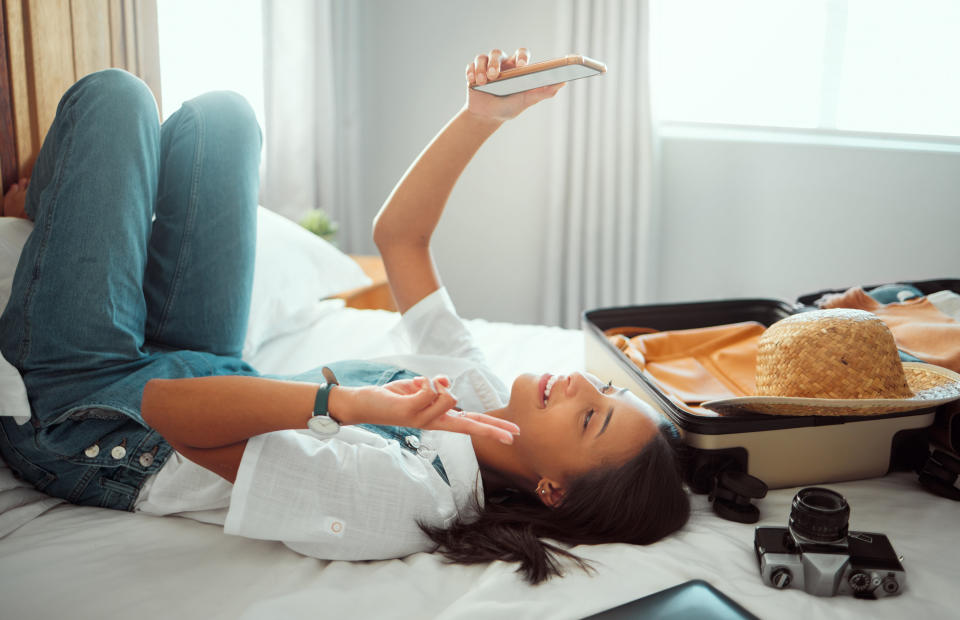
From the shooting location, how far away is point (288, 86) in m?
2.52

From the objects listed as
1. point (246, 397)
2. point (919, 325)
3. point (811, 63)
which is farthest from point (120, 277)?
point (811, 63)

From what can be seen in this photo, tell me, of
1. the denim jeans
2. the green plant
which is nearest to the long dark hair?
the denim jeans

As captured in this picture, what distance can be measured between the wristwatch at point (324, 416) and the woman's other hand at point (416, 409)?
0.02 metres

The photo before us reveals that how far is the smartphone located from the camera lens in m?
0.59

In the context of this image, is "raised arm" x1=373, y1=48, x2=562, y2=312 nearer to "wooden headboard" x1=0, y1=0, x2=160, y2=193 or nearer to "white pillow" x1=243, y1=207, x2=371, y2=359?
"white pillow" x1=243, y1=207, x2=371, y2=359

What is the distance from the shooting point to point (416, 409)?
28.8 inches

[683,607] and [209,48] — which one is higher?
[209,48]

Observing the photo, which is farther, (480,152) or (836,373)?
(480,152)

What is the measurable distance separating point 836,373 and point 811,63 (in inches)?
75.0

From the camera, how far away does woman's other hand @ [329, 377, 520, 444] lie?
2.39 feet

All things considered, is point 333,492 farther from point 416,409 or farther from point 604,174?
point 604,174

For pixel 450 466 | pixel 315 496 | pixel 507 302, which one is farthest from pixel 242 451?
pixel 507 302

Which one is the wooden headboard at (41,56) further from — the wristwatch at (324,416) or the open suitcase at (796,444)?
the open suitcase at (796,444)

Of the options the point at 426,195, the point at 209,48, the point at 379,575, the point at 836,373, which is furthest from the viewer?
the point at 209,48
